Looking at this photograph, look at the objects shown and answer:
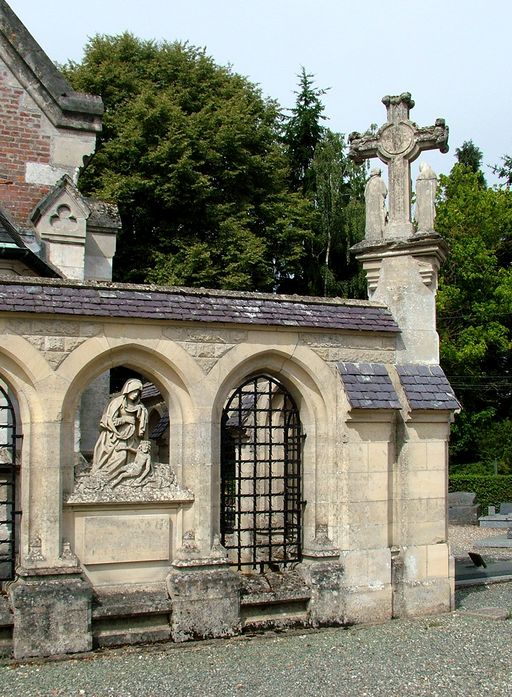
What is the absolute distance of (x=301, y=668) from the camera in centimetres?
749

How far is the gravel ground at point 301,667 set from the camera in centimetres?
690

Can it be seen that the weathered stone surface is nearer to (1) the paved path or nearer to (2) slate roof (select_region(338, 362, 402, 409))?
(1) the paved path

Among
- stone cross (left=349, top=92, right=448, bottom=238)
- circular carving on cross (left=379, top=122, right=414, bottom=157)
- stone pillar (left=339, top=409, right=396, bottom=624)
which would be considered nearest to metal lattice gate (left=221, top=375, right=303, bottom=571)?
stone pillar (left=339, top=409, right=396, bottom=624)

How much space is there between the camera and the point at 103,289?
28.5ft

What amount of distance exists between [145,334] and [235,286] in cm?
1701

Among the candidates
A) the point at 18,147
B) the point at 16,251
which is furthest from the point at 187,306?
the point at 18,147

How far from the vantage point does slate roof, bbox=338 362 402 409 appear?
9312mm

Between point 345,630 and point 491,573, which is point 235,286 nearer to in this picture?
→ point 491,573

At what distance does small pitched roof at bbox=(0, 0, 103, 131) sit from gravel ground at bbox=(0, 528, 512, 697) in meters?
9.01

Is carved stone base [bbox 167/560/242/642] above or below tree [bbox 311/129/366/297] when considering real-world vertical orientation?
below

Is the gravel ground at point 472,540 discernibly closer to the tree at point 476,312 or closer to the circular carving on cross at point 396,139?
the circular carving on cross at point 396,139

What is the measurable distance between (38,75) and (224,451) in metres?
7.55

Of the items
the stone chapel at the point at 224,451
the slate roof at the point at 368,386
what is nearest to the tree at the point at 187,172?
the stone chapel at the point at 224,451

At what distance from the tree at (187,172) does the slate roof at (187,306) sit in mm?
15486
